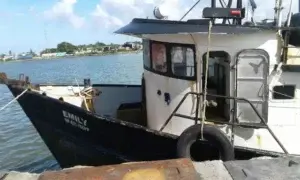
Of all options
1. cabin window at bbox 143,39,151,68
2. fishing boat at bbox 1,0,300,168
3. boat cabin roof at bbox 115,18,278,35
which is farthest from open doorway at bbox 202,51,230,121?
cabin window at bbox 143,39,151,68

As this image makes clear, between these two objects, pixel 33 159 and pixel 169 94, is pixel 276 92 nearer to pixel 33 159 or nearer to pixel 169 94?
pixel 169 94

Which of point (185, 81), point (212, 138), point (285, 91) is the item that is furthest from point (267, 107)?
point (185, 81)

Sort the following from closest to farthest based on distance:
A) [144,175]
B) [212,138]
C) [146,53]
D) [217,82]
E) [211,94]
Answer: [144,175] < [212,138] < [211,94] < [217,82] < [146,53]

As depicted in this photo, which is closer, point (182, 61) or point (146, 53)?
point (182, 61)

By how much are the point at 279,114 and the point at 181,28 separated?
7.07 feet

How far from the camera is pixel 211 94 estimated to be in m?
6.03

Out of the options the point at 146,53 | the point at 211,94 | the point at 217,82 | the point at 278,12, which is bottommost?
the point at 211,94

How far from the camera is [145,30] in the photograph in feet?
20.9

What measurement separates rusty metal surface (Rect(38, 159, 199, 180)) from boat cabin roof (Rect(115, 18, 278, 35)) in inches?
112

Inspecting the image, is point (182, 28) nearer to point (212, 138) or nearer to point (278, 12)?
point (278, 12)

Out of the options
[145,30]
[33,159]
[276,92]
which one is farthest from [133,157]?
[33,159]

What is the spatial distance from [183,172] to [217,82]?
3.64m

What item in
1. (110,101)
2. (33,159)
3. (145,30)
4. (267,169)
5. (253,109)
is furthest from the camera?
(33,159)

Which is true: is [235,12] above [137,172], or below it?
above
